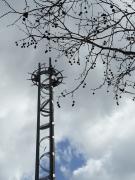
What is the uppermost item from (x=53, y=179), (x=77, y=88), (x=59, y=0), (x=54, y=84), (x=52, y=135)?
(x=54, y=84)

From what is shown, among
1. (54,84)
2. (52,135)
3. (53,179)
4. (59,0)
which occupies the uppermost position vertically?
(54,84)

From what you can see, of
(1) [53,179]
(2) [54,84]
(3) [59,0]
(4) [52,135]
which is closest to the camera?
(3) [59,0]

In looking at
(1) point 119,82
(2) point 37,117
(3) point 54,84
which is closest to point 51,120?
(2) point 37,117

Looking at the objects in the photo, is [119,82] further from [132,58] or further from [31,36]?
[31,36]

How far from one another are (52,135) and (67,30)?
13.7 meters

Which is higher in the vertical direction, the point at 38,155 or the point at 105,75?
the point at 38,155

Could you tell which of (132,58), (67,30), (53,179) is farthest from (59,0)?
(53,179)

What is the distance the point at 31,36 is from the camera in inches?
342

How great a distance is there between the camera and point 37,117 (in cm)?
2305

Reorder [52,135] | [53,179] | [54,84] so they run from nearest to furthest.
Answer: [53,179] → [52,135] → [54,84]

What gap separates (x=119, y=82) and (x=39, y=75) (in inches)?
608

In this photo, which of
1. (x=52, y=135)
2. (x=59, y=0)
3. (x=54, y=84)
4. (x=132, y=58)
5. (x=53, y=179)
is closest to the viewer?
(x=59, y=0)

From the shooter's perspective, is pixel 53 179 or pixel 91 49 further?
pixel 53 179

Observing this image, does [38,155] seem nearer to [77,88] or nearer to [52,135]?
[52,135]
